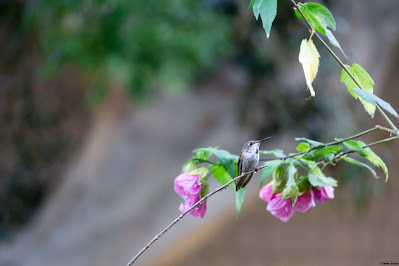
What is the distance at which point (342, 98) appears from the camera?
7.36 feet

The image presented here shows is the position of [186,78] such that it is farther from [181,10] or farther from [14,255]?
[14,255]

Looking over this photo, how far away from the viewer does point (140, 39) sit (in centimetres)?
160

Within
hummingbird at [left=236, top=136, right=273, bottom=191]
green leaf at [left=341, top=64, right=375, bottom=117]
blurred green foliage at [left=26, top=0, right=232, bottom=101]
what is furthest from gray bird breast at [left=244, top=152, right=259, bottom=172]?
blurred green foliage at [left=26, top=0, right=232, bottom=101]

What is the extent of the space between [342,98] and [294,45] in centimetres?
34

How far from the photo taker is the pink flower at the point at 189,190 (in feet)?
1.71

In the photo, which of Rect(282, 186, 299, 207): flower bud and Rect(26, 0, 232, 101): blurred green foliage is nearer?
Rect(282, 186, 299, 207): flower bud

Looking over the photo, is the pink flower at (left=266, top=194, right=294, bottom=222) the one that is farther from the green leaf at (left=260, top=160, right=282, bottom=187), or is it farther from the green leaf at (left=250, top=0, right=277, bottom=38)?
the green leaf at (left=250, top=0, right=277, bottom=38)

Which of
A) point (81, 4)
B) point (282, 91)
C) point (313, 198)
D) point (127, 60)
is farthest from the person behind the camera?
point (282, 91)

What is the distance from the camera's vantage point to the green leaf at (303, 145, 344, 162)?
0.50 m

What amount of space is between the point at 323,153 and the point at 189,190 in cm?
13

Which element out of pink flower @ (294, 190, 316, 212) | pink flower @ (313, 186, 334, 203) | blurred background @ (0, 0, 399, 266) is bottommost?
pink flower @ (313, 186, 334, 203)

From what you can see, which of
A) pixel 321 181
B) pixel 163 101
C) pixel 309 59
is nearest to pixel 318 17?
pixel 309 59

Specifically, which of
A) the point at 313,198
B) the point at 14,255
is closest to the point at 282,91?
the point at 14,255

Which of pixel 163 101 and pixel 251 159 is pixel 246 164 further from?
pixel 163 101
